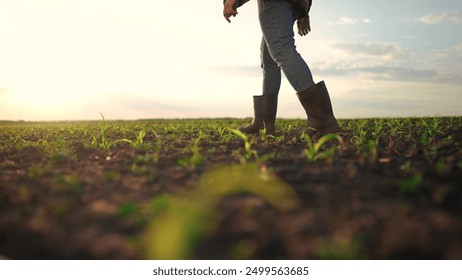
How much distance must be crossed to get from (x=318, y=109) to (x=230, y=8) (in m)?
1.33

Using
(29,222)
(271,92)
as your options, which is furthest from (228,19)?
(29,222)

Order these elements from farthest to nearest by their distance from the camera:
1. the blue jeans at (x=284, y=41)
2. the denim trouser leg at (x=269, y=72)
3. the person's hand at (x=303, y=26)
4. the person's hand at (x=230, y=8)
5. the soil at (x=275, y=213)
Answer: the person's hand at (x=303, y=26) → the denim trouser leg at (x=269, y=72) → the person's hand at (x=230, y=8) → the blue jeans at (x=284, y=41) → the soil at (x=275, y=213)

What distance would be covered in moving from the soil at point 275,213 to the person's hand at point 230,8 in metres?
2.18

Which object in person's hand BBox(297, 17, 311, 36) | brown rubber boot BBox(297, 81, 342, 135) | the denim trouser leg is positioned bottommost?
brown rubber boot BBox(297, 81, 342, 135)

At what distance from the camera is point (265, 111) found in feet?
13.5

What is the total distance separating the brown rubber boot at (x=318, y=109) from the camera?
Answer: 328cm

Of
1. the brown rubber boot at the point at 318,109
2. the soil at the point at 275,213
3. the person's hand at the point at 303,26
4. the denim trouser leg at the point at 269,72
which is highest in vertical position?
the person's hand at the point at 303,26

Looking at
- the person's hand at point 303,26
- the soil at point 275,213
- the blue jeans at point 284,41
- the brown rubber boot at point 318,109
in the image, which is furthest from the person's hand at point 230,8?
the soil at point 275,213

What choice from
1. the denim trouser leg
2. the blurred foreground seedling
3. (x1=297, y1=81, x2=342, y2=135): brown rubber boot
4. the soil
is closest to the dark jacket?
the denim trouser leg

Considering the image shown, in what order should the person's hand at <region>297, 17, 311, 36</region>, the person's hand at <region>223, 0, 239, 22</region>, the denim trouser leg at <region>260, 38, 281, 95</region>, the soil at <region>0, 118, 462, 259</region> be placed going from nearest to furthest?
1. the soil at <region>0, 118, 462, 259</region>
2. the person's hand at <region>223, 0, 239, 22</region>
3. the denim trouser leg at <region>260, 38, 281, 95</region>
4. the person's hand at <region>297, 17, 311, 36</region>

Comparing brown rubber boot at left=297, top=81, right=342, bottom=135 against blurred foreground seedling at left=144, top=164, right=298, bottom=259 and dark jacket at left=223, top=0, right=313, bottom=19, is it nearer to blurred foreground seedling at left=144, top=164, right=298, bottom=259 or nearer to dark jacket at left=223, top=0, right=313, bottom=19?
dark jacket at left=223, top=0, right=313, bottom=19

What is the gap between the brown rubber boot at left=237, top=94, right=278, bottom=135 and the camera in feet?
13.5

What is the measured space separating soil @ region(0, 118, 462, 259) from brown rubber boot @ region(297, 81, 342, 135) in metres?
1.37

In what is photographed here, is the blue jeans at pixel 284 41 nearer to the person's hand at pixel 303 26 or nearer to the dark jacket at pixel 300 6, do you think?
the dark jacket at pixel 300 6
